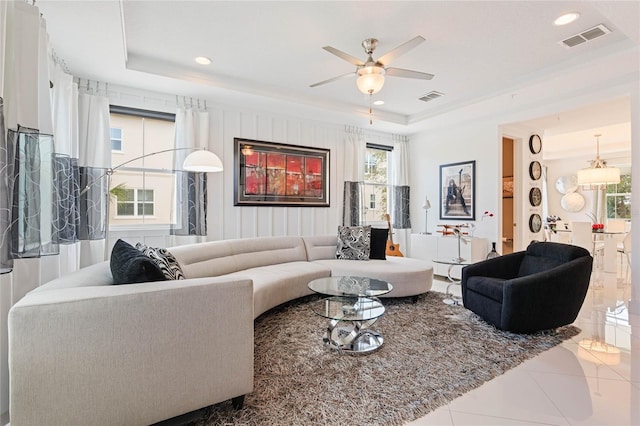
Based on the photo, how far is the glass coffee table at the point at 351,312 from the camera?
2445 mm

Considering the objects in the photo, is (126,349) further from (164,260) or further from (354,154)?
(354,154)

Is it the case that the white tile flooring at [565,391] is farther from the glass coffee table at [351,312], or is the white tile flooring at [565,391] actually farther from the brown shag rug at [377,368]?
the glass coffee table at [351,312]

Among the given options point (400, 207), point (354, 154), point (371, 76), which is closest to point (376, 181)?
point (400, 207)

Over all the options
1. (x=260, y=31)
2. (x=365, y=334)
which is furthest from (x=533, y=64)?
(x=365, y=334)

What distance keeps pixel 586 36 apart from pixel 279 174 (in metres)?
3.82

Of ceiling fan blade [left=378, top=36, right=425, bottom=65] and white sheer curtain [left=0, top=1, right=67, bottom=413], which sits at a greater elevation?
ceiling fan blade [left=378, top=36, right=425, bottom=65]

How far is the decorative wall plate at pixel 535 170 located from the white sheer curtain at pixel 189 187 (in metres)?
5.36

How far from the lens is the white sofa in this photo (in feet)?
4.29

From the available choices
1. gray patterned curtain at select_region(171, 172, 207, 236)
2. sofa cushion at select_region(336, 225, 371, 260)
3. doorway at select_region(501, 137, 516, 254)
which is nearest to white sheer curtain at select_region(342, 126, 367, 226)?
sofa cushion at select_region(336, 225, 371, 260)

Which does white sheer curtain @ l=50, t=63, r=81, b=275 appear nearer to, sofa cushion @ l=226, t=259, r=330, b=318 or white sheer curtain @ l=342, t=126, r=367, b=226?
sofa cushion @ l=226, t=259, r=330, b=318

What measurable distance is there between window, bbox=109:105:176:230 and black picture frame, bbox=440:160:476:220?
14.6ft

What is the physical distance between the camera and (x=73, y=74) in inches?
135

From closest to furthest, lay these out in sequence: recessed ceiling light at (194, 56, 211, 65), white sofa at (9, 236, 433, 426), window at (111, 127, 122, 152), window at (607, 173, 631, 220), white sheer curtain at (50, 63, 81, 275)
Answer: white sofa at (9, 236, 433, 426) < white sheer curtain at (50, 63, 81, 275) < recessed ceiling light at (194, 56, 211, 65) < window at (111, 127, 122, 152) < window at (607, 173, 631, 220)

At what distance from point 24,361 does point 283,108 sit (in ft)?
13.2
